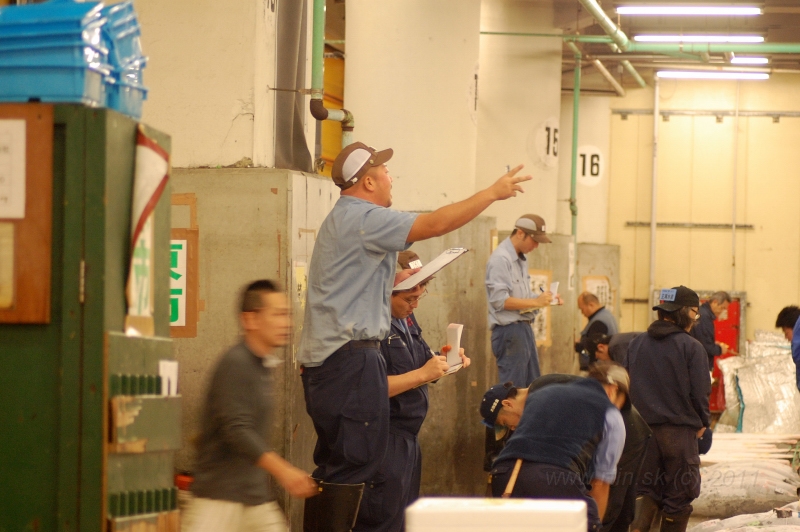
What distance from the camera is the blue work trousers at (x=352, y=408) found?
14.8 feet

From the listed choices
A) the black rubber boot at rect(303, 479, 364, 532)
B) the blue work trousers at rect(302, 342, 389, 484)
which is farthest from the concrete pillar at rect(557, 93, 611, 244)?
the black rubber boot at rect(303, 479, 364, 532)

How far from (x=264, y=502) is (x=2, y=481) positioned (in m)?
0.97

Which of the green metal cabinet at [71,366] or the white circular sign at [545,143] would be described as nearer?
the green metal cabinet at [71,366]

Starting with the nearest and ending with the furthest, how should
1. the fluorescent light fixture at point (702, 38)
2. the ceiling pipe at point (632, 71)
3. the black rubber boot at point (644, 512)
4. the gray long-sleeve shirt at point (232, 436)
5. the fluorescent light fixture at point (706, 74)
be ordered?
the gray long-sleeve shirt at point (232, 436) < the black rubber boot at point (644, 512) < the fluorescent light fixture at point (702, 38) < the ceiling pipe at point (632, 71) < the fluorescent light fixture at point (706, 74)

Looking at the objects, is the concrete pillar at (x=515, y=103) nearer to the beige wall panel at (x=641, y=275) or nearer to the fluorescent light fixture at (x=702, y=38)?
the fluorescent light fixture at (x=702, y=38)

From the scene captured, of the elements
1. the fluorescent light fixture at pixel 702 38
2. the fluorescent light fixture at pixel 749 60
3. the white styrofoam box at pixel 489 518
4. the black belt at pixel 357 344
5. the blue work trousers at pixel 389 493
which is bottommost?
the blue work trousers at pixel 389 493

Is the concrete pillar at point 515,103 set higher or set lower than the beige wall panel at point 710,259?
higher

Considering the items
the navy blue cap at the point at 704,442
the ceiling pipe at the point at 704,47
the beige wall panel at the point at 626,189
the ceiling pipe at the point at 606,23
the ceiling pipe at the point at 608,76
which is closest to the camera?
the navy blue cap at the point at 704,442

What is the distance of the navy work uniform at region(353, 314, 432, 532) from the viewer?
15.6 feet

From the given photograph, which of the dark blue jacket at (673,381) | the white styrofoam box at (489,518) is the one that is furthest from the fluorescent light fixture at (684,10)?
the white styrofoam box at (489,518)

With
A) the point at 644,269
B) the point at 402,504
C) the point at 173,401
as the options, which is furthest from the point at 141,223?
the point at 644,269

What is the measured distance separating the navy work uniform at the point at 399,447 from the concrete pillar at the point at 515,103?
22.8 feet

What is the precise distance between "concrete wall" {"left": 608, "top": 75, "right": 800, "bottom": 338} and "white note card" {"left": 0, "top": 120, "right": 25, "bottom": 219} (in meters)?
16.9

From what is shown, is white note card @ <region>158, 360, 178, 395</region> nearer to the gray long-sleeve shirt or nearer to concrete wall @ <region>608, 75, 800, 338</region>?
the gray long-sleeve shirt
